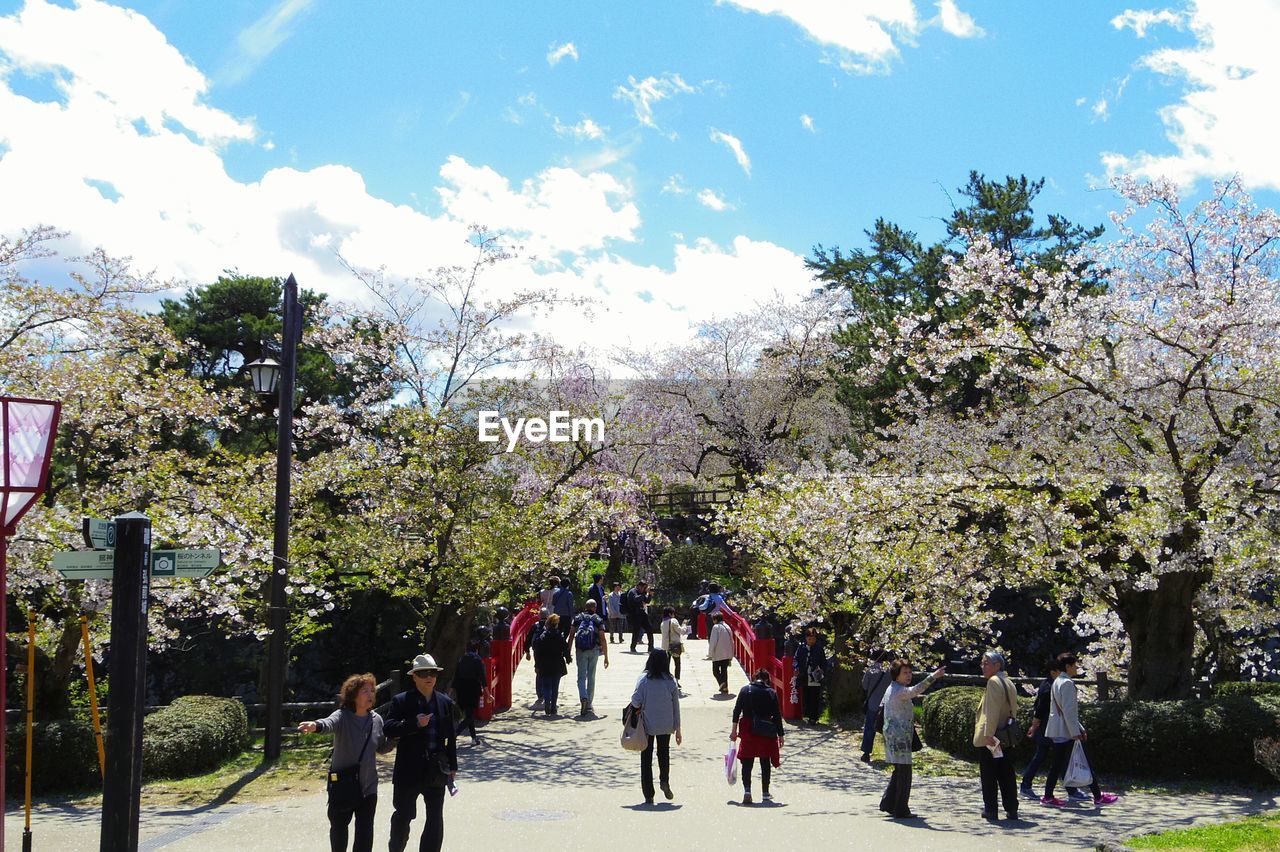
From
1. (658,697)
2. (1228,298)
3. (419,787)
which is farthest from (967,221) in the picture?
(419,787)

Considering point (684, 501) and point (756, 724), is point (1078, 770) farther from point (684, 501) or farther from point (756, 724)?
point (684, 501)

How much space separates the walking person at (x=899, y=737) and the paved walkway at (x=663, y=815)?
0.69 feet

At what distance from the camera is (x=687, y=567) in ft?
123

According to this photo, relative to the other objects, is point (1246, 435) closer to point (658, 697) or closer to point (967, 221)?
point (658, 697)

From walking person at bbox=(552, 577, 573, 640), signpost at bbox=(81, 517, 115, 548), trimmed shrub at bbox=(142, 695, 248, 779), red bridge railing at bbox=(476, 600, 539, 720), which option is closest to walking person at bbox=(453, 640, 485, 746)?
red bridge railing at bbox=(476, 600, 539, 720)

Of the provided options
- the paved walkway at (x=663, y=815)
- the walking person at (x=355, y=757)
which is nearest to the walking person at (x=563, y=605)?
the paved walkway at (x=663, y=815)

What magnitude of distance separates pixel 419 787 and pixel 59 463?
21857 millimetres

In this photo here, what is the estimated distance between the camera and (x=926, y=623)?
16547mm

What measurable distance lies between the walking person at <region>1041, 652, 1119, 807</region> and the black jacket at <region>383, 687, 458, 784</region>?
21.4 feet

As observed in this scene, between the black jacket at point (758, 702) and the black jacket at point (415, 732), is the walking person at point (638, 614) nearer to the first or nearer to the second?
the black jacket at point (758, 702)

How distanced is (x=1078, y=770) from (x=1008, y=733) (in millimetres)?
1446

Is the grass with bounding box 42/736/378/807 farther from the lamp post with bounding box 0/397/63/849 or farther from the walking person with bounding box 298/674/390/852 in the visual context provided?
the lamp post with bounding box 0/397/63/849

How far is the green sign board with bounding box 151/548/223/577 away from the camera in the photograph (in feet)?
26.0

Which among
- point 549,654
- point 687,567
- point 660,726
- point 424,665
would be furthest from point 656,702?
point 687,567
